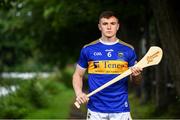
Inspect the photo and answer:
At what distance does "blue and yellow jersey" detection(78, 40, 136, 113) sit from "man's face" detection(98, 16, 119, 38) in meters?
0.12

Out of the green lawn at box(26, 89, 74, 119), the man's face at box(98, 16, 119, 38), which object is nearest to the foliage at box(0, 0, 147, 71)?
the green lawn at box(26, 89, 74, 119)

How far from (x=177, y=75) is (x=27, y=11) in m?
12.2

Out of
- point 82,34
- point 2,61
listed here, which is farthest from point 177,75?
point 2,61

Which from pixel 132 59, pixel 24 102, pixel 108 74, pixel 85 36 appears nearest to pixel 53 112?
pixel 24 102

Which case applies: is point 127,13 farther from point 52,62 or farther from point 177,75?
point 52,62

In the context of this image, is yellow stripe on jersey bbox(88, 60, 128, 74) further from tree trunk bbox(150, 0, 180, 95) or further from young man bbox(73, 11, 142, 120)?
tree trunk bbox(150, 0, 180, 95)

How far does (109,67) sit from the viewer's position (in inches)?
242

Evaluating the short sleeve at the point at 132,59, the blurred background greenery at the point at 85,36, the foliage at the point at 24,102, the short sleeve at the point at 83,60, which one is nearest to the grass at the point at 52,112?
the blurred background greenery at the point at 85,36

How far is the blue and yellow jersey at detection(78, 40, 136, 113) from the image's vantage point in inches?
242

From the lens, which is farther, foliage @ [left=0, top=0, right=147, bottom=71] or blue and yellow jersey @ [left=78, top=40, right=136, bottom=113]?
foliage @ [left=0, top=0, right=147, bottom=71]

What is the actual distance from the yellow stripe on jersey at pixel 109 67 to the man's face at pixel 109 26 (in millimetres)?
296

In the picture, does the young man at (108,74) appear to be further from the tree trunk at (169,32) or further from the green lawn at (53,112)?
the green lawn at (53,112)

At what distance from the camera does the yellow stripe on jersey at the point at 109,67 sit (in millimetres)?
6141

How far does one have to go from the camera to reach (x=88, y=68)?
6.31 meters
